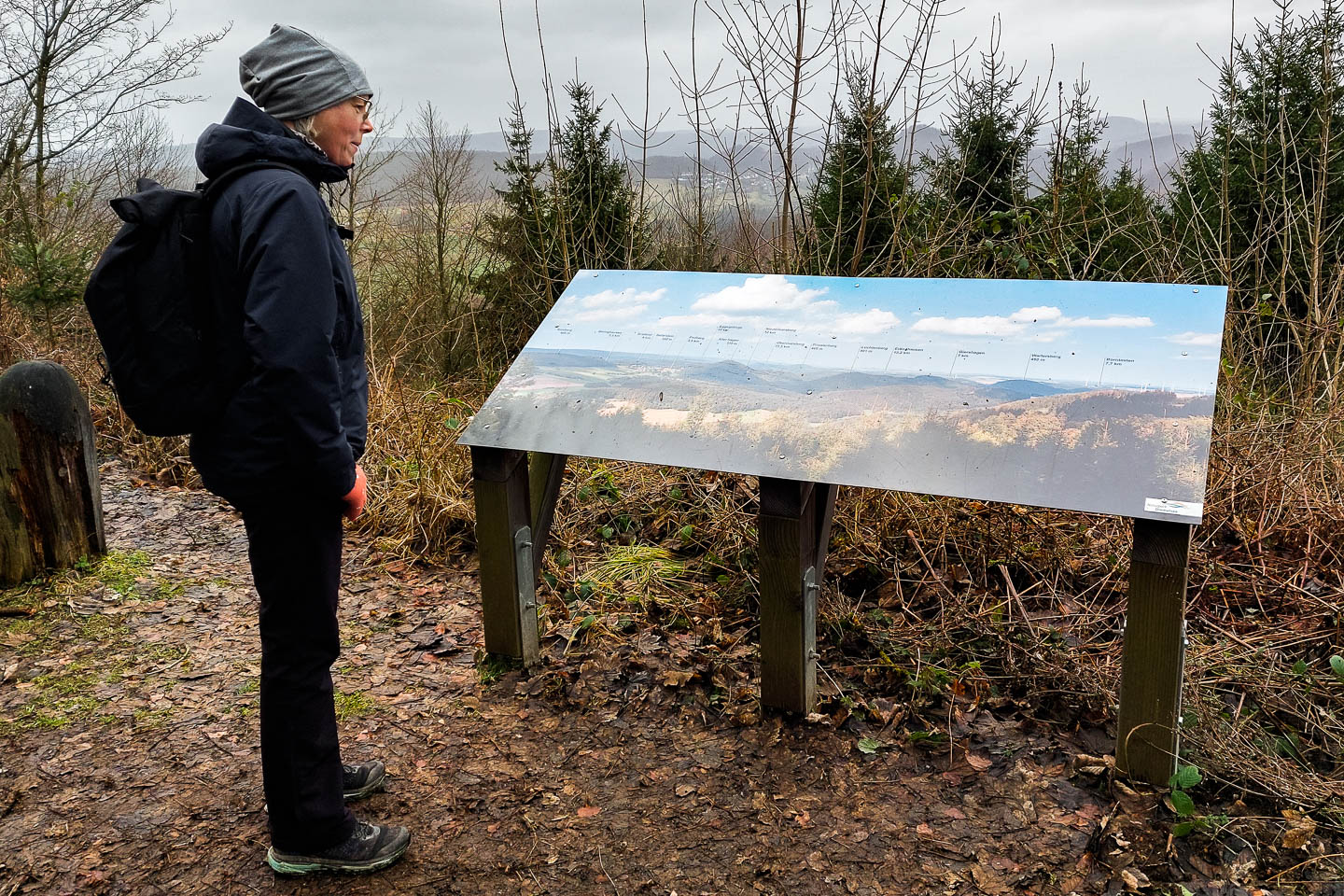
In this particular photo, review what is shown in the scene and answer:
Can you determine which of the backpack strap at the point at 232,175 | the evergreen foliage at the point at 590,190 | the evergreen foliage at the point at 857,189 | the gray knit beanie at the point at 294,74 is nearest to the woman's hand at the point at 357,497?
→ the backpack strap at the point at 232,175

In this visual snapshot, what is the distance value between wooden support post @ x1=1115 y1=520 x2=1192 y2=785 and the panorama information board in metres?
0.17

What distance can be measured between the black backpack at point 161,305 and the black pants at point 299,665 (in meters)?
0.28

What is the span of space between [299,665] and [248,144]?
1.17 metres

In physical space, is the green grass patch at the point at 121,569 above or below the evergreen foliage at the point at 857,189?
below

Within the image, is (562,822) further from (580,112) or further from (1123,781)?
(580,112)

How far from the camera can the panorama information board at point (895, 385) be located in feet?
7.90

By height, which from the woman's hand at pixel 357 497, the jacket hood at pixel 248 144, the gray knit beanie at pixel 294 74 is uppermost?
the gray knit beanie at pixel 294 74

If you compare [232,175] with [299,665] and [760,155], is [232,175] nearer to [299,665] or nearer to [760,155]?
[299,665]

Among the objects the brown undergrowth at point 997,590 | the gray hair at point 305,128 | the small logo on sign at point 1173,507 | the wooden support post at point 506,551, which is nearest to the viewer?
the gray hair at point 305,128

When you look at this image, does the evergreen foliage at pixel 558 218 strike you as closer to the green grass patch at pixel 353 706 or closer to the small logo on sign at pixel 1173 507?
the green grass patch at pixel 353 706

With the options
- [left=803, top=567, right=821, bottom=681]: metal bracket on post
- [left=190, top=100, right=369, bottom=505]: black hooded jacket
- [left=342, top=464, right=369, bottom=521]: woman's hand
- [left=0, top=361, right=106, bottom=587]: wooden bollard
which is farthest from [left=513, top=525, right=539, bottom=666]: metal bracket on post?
[left=0, top=361, right=106, bottom=587]: wooden bollard

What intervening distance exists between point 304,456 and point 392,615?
226 cm

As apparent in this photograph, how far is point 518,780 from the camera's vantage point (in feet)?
9.24

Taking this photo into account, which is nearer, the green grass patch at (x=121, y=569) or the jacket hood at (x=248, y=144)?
the jacket hood at (x=248, y=144)
